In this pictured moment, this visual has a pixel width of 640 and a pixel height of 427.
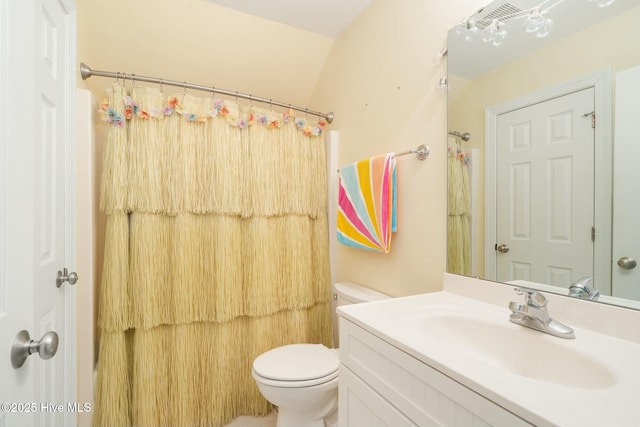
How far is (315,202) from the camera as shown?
185 cm

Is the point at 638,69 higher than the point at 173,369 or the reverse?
higher

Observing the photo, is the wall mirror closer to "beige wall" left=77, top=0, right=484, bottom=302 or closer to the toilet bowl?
"beige wall" left=77, top=0, right=484, bottom=302

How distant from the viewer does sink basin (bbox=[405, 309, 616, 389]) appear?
0.61m

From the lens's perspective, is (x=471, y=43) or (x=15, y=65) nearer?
(x=15, y=65)

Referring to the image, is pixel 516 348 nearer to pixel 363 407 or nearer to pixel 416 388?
pixel 416 388

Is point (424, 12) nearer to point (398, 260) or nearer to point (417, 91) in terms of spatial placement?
point (417, 91)

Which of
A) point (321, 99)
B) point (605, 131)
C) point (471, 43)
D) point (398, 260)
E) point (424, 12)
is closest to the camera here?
point (605, 131)

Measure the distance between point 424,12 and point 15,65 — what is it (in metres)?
1.47

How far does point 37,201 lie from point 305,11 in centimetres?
166

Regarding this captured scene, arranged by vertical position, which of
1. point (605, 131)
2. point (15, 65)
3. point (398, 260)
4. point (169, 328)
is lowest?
point (169, 328)

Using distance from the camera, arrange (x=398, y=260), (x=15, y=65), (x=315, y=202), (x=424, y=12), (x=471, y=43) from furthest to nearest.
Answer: (x=315, y=202) → (x=398, y=260) → (x=424, y=12) → (x=471, y=43) → (x=15, y=65)

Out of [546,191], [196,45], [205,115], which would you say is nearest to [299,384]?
[546,191]

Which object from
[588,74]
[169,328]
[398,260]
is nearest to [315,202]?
[398,260]

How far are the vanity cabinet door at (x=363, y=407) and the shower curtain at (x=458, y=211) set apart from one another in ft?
1.98
